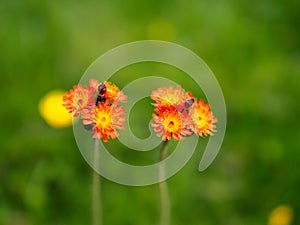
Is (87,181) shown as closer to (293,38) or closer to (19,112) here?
(19,112)

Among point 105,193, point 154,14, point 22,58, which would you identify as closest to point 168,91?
point 105,193

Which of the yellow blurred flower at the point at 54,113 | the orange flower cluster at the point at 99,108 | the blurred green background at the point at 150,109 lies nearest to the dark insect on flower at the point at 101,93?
the orange flower cluster at the point at 99,108

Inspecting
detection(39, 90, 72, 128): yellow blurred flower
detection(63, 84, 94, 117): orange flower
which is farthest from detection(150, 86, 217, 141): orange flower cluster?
detection(39, 90, 72, 128): yellow blurred flower

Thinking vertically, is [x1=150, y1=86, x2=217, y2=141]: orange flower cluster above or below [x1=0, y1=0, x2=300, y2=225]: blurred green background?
below

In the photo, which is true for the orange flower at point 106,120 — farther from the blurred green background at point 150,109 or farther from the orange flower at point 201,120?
the blurred green background at point 150,109

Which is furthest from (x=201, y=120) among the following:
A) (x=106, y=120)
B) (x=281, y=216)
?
(x=281, y=216)

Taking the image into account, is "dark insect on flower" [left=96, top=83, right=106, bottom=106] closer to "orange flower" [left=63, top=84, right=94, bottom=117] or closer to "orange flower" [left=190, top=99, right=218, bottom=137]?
"orange flower" [left=63, top=84, right=94, bottom=117]

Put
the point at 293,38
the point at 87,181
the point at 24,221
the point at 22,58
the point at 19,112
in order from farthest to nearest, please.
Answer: the point at 293,38 < the point at 22,58 < the point at 19,112 < the point at 87,181 < the point at 24,221
